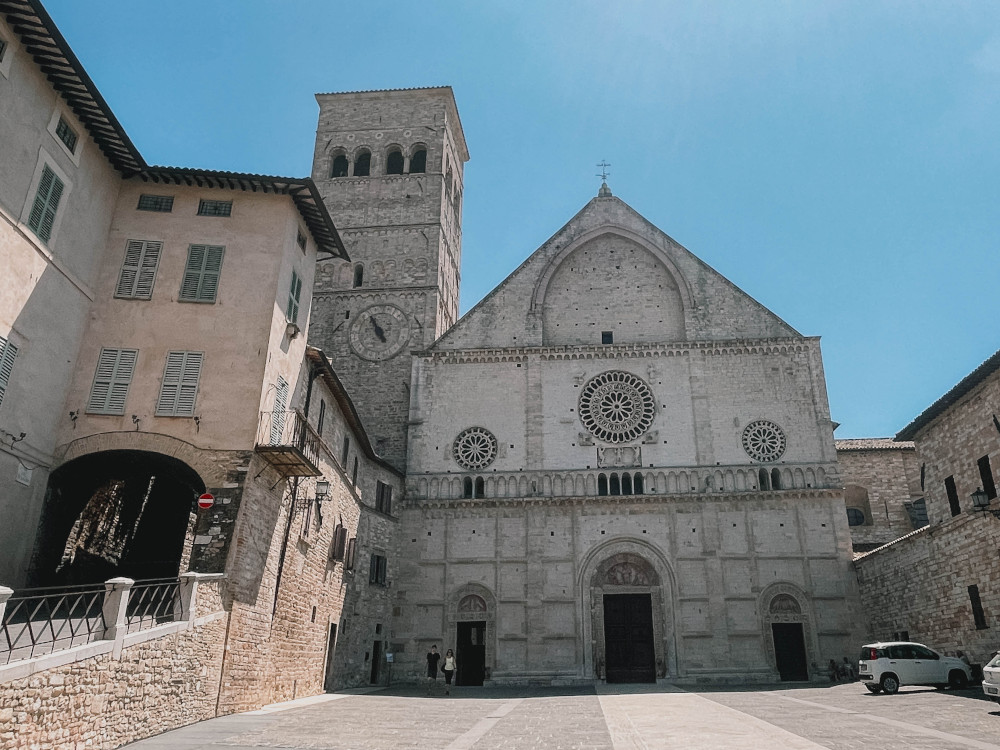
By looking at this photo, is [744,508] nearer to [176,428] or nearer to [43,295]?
[176,428]

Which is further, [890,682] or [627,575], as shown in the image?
[627,575]

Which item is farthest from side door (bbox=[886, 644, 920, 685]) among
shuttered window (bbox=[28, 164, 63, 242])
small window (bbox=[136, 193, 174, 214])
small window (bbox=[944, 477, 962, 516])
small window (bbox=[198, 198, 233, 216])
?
shuttered window (bbox=[28, 164, 63, 242])

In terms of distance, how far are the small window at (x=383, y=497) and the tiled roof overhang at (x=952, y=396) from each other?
18035 mm

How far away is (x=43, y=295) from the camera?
15602 millimetres

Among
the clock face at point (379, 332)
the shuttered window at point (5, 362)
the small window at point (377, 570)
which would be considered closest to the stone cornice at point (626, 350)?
the clock face at point (379, 332)

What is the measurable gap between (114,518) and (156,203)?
7738mm

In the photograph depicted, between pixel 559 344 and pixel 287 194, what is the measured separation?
15.4 metres

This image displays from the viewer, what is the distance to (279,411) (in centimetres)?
1753

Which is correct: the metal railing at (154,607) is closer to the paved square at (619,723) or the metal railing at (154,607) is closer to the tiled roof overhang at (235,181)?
the paved square at (619,723)

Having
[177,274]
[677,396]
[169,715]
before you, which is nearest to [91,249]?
[177,274]

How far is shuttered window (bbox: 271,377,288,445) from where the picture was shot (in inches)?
675

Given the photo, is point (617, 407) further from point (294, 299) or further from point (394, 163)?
point (394, 163)

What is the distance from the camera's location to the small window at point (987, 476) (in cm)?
1975

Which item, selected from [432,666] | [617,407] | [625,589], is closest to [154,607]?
[432,666]
